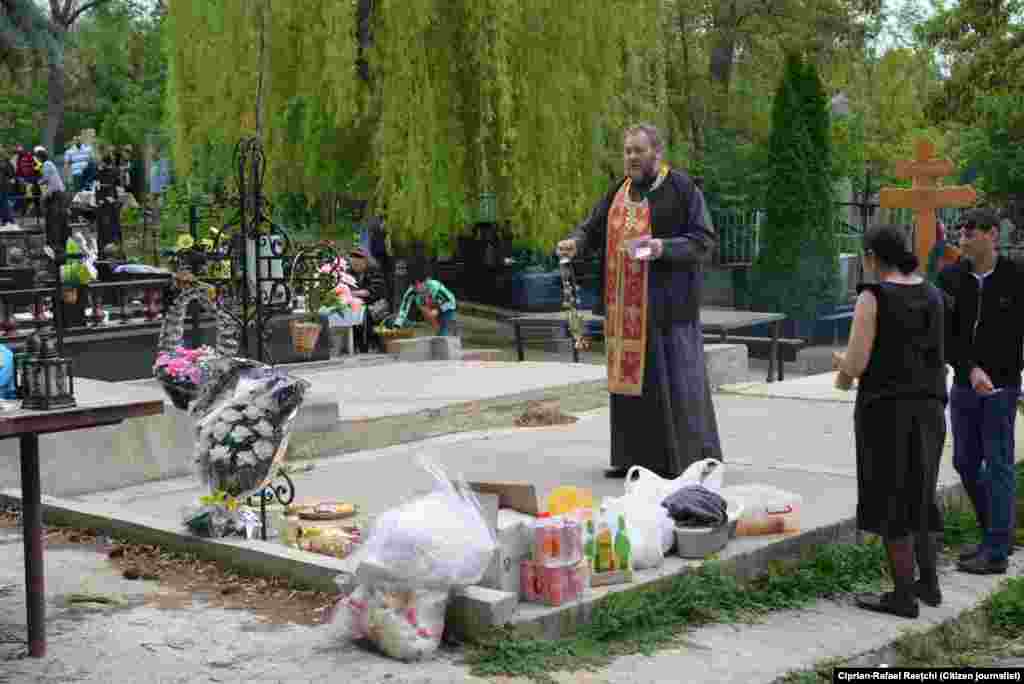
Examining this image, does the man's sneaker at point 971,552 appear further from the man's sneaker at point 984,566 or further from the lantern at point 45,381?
the lantern at point 45,381

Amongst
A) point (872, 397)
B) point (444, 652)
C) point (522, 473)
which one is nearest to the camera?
point (444, 652)

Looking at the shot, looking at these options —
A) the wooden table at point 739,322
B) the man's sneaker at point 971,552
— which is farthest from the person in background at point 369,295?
the man's sneaker at point 971,552

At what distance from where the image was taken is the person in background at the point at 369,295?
2059 cm

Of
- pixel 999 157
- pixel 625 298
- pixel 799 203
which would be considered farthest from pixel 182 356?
pixel 999 157

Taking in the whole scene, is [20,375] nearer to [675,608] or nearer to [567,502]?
[567,502]

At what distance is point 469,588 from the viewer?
625 centimetres

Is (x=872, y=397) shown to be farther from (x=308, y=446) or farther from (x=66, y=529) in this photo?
(x=308, y=446)

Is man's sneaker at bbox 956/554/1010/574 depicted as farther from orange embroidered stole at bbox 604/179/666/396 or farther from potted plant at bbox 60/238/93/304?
potted plant at bbox 60/238/93/304

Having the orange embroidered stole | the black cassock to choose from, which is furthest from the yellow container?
the orange embroidered stole

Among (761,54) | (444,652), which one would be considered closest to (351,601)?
(444,652)

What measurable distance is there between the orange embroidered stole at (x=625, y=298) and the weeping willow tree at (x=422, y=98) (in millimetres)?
14373

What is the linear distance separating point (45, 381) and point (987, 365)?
4.49m

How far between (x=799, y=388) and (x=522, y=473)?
5.22 meters

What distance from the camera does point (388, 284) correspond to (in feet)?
80.6
